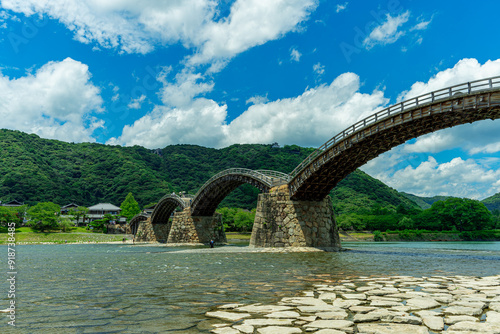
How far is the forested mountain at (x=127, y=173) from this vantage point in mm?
115812

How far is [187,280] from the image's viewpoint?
1173cm

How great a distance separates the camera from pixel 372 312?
6230mm

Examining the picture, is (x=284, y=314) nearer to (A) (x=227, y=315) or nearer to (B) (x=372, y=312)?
(A) (x=227, y=315)

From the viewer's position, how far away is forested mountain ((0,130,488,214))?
11581 centimetres

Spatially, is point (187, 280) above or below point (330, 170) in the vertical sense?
below

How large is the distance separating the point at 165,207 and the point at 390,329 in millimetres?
68302

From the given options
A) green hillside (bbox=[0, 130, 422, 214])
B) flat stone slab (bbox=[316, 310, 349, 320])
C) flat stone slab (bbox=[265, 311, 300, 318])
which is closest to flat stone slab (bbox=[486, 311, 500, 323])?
flat stone slab (bbox=[316, 310, 349, 320])

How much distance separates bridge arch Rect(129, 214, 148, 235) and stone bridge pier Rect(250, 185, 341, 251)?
57148mm

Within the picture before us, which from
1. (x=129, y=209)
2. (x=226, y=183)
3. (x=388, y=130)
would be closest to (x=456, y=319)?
(x=388, y=130)

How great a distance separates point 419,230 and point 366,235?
1190 centimetres

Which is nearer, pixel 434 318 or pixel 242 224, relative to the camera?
pixel 434 318

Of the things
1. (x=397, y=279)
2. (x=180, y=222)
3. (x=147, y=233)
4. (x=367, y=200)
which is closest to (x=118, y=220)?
(x=147, y=233)

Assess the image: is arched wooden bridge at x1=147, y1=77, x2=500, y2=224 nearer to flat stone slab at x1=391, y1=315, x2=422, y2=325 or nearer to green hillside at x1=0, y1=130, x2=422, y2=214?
flat stone slab at x1=391, y1=315, x2=422, y2=325

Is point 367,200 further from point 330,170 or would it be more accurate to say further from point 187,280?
point 187,280
